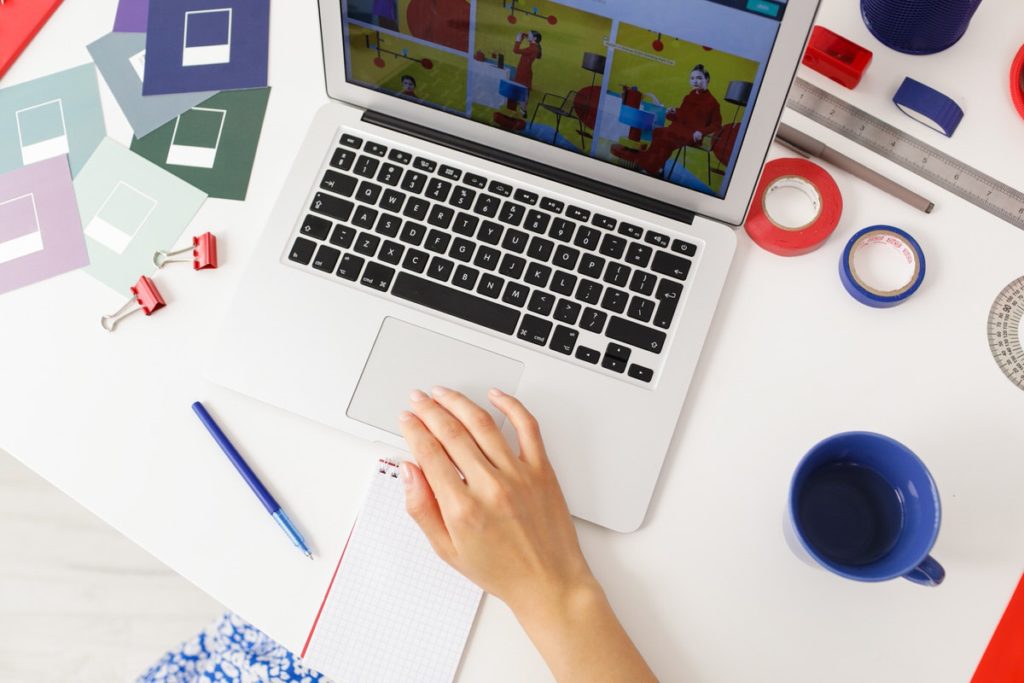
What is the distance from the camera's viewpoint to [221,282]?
0.85m

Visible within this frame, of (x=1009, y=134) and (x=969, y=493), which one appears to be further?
(x=1009, y=134)

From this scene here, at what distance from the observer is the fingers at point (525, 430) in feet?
2.42

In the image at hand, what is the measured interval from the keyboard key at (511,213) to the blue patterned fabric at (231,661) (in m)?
0.62

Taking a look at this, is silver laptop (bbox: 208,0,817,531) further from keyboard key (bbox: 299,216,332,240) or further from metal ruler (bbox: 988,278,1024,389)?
metal ruler (bbox: 988,278,1024,389)

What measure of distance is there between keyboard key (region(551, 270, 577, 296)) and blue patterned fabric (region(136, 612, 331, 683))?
1.96ft

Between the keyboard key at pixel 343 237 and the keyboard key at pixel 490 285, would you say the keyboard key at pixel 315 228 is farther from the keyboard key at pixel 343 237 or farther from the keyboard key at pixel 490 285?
the keyboard key at pixel 490 285

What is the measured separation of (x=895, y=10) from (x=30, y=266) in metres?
1.02

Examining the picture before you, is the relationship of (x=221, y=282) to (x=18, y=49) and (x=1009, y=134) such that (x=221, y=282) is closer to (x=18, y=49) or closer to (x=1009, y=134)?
(x=18, y=49)

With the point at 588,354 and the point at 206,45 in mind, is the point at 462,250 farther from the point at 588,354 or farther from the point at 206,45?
the point at 206,45

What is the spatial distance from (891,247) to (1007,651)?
0.42 metres

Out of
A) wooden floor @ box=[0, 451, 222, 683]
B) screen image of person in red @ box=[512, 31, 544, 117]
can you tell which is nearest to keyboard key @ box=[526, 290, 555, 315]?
screen image of person in red @ box=[512, 31, 544, 117]

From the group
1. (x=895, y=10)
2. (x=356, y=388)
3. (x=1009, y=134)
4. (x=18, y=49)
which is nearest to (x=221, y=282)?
(x=356, y=388)

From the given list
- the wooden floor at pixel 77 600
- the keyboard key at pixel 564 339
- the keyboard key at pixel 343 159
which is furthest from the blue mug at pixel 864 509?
the wooden floor at pixel 77 600

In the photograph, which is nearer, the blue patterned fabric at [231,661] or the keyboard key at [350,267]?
the keyboard key at [350,267]
